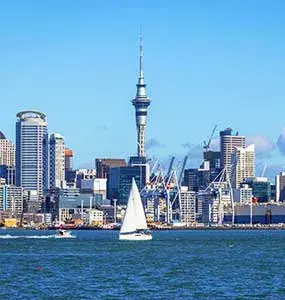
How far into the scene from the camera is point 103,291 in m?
60.6

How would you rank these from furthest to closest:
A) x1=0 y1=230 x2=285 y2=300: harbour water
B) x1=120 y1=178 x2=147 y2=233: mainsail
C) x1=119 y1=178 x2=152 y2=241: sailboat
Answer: x1=119 y1=178 x2=152 y2=241: sailboat
x1=120 y1=178 x2=147 y2=233: mainsail
x1=0 y1=230 x2=285 y2=300: harbour water

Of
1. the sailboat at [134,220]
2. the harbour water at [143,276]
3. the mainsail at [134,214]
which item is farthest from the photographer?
the sailboat at [134,220]

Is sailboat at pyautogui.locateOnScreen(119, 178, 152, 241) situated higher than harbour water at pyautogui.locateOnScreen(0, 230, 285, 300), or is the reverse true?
sailboat at pyautogui.locateOnScreen(119, 178, 152, 241)

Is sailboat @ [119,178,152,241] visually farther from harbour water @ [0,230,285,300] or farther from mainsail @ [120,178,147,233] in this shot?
harbour water @ [0,230,285,300]

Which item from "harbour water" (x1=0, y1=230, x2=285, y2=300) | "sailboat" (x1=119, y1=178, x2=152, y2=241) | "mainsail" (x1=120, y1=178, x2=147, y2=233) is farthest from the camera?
"sailboat" (x1=119, y1=178, x2=152, y2=241)

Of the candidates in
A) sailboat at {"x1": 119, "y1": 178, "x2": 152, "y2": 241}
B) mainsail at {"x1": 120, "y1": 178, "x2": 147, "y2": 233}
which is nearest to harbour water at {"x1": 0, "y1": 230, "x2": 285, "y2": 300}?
mainsail at {"x1": 120, "y1": 178, "x2": 147, "y2": 233}

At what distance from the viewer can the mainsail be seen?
13350 cm

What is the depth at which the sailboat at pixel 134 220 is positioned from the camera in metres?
134

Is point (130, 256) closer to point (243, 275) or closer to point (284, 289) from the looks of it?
point (243, 275)

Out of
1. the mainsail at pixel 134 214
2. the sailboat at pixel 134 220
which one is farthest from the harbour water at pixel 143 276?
the sailboat at pixel 134 220

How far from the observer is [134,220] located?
13612cm

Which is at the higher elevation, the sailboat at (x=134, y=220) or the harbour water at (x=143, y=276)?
the sailboat at (x=134, y=220)

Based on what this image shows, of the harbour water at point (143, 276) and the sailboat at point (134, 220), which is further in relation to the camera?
the sailboat at point (134, 220)

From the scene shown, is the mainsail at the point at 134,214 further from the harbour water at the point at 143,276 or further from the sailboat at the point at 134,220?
the harbour water at the point at 143,276
